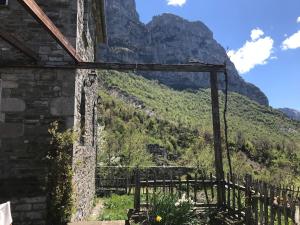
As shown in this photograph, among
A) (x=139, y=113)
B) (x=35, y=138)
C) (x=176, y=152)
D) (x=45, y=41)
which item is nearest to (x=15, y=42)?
(x=45, y=41)

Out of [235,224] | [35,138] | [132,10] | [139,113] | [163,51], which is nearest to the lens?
[235,224]

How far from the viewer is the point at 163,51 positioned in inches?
4232

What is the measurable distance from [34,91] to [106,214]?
539cm

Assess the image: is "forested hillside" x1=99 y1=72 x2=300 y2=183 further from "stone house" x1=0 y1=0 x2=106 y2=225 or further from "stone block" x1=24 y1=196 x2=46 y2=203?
"stone block" x1=24 y1=196 x2=46 y2=203

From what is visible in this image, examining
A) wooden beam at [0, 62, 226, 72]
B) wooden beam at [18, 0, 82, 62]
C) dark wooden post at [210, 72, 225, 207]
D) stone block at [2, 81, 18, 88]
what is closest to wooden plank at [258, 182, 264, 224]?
dark wooden post at [210, 72, 225, 207]

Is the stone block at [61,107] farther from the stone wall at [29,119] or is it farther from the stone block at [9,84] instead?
the stone block at [9,84]

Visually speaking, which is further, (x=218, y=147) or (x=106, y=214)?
(x=106, y=214)

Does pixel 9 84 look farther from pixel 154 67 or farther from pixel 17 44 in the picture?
pixel 154 67

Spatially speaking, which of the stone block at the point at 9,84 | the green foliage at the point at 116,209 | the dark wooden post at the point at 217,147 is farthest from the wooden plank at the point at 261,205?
the stone block at the point at 9,84

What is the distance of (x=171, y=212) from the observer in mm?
7285

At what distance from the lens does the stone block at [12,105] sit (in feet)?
28.8

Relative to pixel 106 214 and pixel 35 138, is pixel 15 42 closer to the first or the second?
pixel 35 138

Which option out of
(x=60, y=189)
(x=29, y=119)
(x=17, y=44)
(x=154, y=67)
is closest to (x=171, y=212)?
(x=60, y=189)

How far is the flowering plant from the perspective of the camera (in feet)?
23.5
